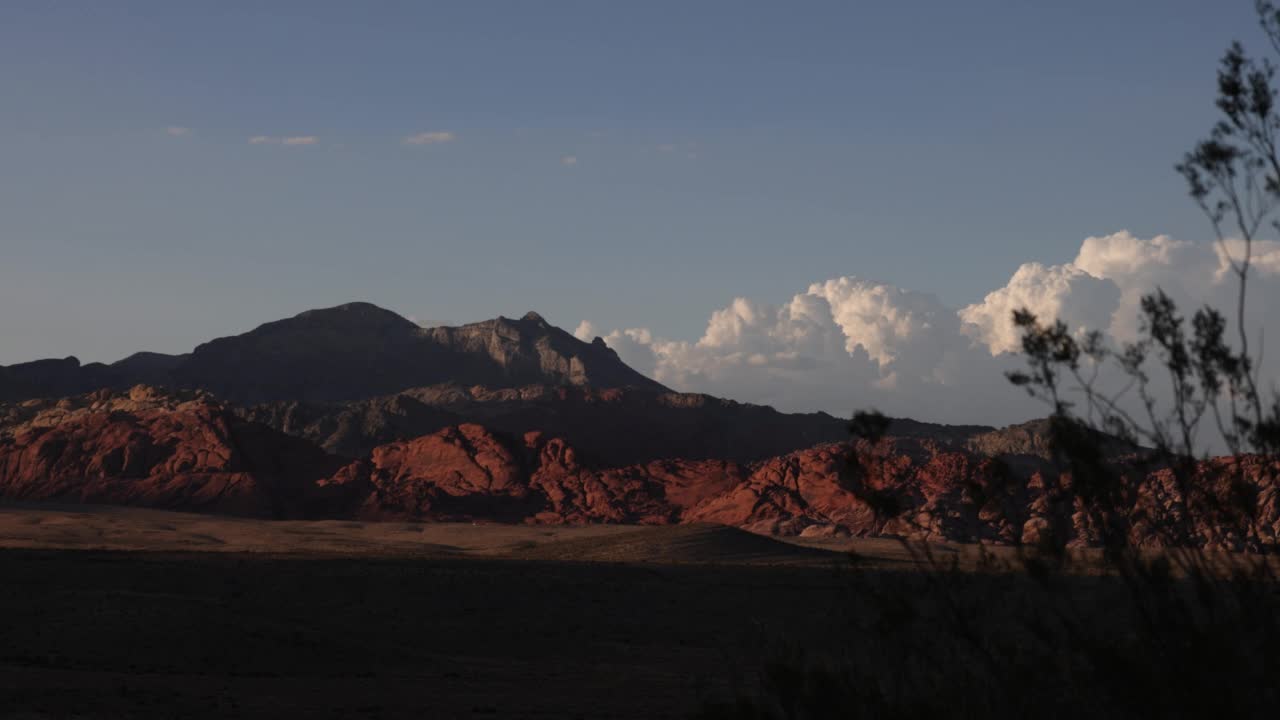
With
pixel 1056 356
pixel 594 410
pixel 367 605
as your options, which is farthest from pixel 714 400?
pixel 1056 356

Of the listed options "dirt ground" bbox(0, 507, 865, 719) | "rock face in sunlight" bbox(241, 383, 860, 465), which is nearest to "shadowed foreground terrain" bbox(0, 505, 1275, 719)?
"dirt ground" bbox(0, 507, 865, 719)

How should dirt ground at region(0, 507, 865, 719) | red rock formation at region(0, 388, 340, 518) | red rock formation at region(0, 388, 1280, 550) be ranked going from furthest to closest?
red rock formation at region(0, 388, 340, 518), red rock formation at region(0, 388, 1280, 550), dirt ground at region(0, 507, 865, 719)

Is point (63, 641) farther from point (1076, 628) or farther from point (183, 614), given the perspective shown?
point (1076, 628)

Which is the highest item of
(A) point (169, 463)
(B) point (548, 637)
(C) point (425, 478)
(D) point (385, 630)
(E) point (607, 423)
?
(E) point (607, 423)

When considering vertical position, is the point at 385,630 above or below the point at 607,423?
below

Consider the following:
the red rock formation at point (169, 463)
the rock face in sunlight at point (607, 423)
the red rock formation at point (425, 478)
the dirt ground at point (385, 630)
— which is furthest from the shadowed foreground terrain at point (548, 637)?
the rock face in sunlight at point (607, 423)

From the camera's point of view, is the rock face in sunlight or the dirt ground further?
the rock face in sunlight

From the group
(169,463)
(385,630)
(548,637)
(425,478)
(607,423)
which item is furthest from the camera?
(607,423)

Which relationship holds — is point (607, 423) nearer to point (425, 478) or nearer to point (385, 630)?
point (425, 478)

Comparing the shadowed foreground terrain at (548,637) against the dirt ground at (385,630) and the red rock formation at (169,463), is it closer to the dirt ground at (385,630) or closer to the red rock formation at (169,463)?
the dirt ground at (385,630)

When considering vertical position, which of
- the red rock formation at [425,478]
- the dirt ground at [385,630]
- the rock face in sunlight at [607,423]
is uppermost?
the rock face in sunlight at [607,423]

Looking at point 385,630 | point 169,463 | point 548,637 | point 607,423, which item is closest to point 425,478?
point 169,463

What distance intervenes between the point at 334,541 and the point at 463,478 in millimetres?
30229

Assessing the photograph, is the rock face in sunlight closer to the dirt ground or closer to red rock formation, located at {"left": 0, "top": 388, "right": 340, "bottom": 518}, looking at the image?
red rock formation, located at {"left": 0, "top": 388, "right": 340, "bottom": 518}
